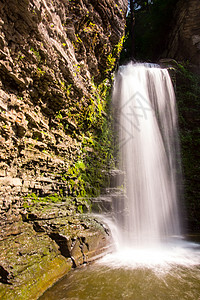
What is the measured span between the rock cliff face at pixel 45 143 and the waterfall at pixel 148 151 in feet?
7.08

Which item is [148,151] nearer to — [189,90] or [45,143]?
[189,90]

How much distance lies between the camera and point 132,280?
3121 millimetres

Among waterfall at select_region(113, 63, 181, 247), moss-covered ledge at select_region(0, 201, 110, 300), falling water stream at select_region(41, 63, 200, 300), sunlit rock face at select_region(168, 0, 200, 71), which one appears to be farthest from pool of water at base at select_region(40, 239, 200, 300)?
sunlit rock face at select_region(168, 0, 200, 71)

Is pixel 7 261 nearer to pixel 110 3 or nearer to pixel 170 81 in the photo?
pixel 110 3

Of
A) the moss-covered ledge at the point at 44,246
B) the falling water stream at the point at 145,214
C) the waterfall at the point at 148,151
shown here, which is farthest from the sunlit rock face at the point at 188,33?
the moss-covered ledge at the point at 44,246

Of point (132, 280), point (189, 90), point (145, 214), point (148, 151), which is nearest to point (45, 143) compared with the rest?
point (132, 280)

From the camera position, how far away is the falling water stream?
292 centimetres

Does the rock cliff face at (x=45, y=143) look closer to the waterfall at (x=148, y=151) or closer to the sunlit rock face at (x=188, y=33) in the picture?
the waterfall at (x=148, y=151)

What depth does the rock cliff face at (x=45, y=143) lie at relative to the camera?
3.30 metres

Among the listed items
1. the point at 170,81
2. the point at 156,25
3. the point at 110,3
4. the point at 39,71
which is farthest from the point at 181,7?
the point at 39,71

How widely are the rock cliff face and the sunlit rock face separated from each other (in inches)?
355

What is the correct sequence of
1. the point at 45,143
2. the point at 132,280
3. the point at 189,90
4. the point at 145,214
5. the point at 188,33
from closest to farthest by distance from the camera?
the point at 132,280 → the point at 45,143 → the point at 145,214 → the point at 189,90 → the point at 188,33

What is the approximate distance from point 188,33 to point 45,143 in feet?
46.1

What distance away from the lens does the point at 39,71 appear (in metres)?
4.57
